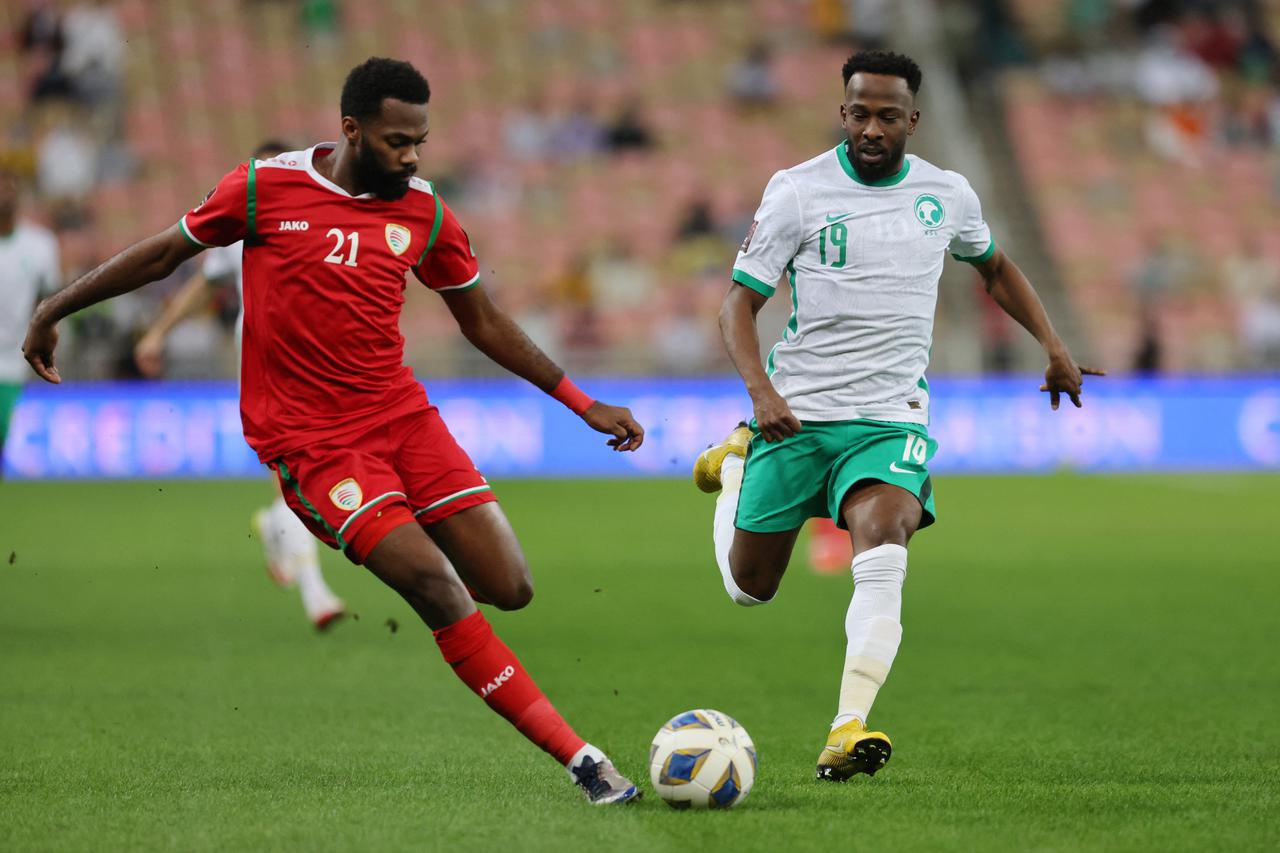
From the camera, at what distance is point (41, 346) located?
20.0 ft

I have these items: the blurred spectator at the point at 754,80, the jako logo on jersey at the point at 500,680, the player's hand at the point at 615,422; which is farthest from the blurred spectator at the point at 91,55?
the jako logo on jersey at the point at 500,680

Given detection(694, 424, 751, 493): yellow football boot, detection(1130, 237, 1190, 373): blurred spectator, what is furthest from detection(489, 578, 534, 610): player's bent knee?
detection(1130, 237, 1190, 373): blurred spectator

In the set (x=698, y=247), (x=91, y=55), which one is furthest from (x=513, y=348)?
(x=91, y=55)

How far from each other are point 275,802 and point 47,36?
24.0 m

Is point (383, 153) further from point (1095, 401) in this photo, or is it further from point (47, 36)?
point (47, 36)

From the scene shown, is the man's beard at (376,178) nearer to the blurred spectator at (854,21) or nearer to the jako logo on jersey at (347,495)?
the jako logo on jersey at (347,495)

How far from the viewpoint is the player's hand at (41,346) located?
604 centimetres

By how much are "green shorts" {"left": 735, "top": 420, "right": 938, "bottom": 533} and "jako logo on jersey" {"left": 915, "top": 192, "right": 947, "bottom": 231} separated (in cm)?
73

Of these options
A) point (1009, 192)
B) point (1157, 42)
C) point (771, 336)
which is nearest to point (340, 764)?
point (771, 336)

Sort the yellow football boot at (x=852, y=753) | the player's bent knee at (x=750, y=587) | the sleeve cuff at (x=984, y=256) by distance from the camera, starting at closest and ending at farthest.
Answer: the yellow football boot at (x=852, y=753) < the sleeve cuff at (x=984, y=256) < the player's bent knee at (x=750, y=587)

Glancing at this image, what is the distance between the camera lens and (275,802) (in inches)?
228

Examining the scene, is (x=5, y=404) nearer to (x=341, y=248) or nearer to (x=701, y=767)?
(x=341, y=248)

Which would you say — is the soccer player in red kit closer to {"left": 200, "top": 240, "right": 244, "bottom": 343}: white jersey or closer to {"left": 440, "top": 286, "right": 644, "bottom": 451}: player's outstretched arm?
{"left": 440, "top": 286, "right": 644, "bottom": 451}: player's outstretched arm

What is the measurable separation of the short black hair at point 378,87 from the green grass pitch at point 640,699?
217 centimetres
